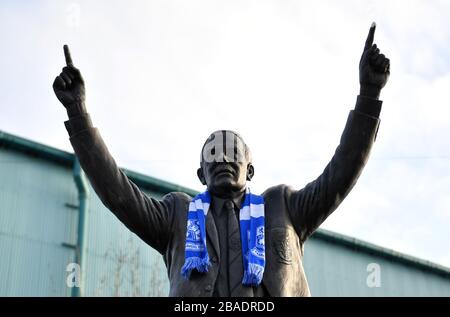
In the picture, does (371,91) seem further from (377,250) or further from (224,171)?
(377,250)

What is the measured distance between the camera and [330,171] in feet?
22.5

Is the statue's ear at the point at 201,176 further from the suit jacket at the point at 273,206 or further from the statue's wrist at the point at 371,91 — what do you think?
the statue's wrist at the point at 371,91

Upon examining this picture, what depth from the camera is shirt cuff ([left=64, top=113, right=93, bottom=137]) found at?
6.91 meters

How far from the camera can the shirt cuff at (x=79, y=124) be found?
22.7 ft

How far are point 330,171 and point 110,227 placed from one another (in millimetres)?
18681

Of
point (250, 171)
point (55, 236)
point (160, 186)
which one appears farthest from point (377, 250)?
point (250, 171)

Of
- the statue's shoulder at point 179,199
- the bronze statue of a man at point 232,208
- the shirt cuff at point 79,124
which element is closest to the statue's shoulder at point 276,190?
the bronze statue of a man at point 232,208

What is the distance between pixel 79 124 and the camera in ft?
22.7

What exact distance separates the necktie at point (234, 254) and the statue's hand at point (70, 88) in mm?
1223

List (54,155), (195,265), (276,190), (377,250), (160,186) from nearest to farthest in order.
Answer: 1. (195,265)
2. (276,190)
3. (54,155)
4. (160,186)
5. (377,250)

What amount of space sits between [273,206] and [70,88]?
1587 mm

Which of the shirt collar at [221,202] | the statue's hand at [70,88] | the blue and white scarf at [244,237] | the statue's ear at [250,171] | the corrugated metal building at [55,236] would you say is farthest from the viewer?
the corrugated metal building at [55,236]

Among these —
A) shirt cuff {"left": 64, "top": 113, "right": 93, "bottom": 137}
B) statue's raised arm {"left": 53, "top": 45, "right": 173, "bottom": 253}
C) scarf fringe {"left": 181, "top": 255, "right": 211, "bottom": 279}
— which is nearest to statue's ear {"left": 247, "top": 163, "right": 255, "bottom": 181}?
statue's raised arm {"left": 53, "top": 45, "right": 173, "bottom": 253}

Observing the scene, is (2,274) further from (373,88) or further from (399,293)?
(373,88)
